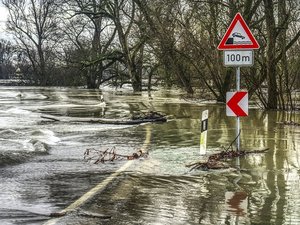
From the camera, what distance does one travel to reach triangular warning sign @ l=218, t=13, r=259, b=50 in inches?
424

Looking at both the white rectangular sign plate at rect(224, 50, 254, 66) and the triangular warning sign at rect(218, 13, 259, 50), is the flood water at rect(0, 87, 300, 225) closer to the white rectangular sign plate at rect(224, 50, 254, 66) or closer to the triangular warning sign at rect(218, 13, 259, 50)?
the white rectangular sign plate at rect(224, 50, 254, 66)

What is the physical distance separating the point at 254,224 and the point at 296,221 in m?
0.50

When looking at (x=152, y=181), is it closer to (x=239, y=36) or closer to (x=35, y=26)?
(x=239, y=36)

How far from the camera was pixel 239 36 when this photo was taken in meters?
10.9

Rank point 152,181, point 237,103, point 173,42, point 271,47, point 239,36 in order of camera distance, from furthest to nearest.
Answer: point 173,42, point 271,47, point 237,103, point 239,36, point 152,181

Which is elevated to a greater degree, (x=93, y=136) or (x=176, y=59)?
(x=176, y=59)

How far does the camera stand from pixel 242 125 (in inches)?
702

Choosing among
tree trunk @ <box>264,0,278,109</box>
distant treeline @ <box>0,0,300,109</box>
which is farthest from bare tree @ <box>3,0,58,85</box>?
tree trunk @ <box>264,0,278,109</box>

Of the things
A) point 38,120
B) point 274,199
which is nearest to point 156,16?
point 38,120

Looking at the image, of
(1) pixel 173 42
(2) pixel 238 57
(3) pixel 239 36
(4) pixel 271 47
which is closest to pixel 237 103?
(2) pixel 238 57

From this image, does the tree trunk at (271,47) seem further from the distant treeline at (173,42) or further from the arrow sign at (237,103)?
the arrow sign at (237,103)

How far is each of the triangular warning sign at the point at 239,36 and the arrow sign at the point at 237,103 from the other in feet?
3.07

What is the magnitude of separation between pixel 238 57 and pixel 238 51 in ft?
0.40

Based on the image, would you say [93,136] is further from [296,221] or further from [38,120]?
[296,221]
